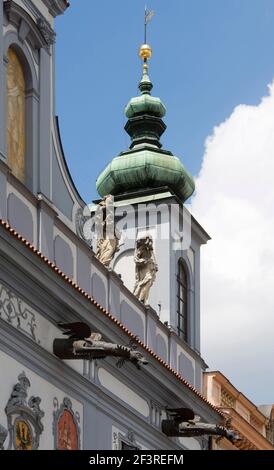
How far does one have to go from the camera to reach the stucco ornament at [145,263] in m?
26.8

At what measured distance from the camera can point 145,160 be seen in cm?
3136

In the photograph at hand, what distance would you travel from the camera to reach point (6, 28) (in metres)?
21.9

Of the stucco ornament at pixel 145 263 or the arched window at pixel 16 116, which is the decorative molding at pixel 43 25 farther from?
the stucco ornament at pixel 145 263

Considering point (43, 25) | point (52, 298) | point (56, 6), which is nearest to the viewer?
point (52, 298)

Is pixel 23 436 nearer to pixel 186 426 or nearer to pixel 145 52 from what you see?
pixel 186 426

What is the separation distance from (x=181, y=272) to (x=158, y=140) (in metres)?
3.77

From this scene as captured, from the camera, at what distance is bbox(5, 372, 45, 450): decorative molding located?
1977 cm

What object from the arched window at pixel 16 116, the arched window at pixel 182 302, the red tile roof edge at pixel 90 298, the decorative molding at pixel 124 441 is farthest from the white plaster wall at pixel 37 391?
the arched window at pixel 182 302

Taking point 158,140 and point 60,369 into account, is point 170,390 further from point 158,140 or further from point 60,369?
point 158,140

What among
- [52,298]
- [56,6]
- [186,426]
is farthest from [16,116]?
[186,426]

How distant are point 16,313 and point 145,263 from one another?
7.27 metres

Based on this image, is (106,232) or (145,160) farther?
(145,160)
